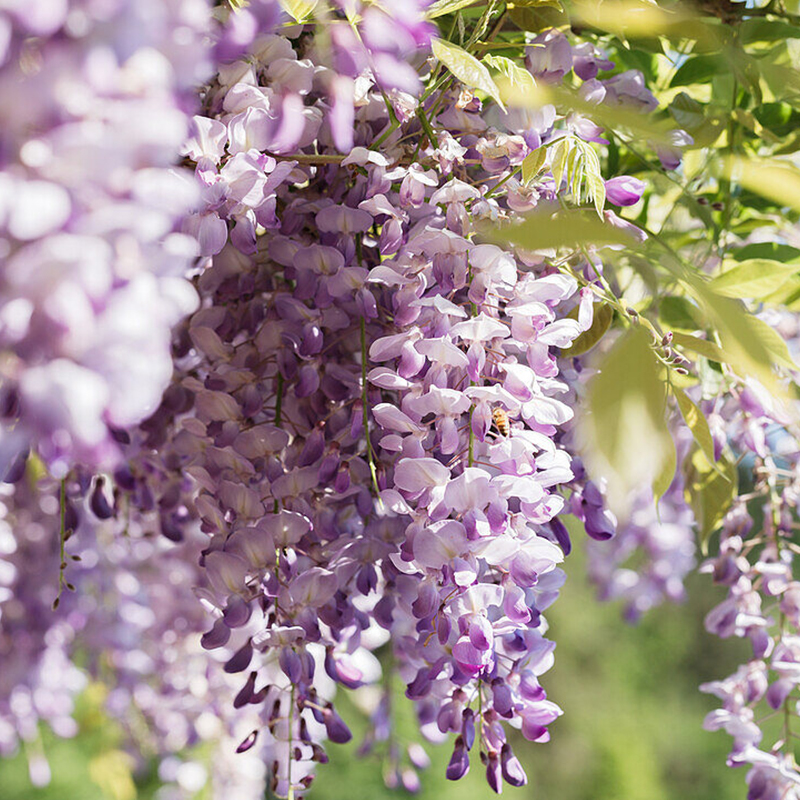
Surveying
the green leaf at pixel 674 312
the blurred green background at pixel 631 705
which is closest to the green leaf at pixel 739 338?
the green leaf at pixel 674 312

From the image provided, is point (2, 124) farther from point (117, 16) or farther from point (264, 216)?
point (264, 216)

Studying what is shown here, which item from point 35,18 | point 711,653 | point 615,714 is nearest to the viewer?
point 35,18

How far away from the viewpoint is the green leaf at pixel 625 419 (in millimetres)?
279

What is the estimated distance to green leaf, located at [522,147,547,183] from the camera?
37 centimetres

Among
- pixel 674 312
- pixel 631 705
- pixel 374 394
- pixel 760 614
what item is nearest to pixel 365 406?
pixel 374 394

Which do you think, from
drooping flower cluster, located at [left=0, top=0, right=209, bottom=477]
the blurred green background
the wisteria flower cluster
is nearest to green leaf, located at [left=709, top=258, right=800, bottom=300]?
the wisteria flower cluster

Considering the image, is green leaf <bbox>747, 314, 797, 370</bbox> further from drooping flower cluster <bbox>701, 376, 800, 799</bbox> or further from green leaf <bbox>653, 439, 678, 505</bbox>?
drooping flower cluster <bbox>701, 376, 800, 799</bbox>

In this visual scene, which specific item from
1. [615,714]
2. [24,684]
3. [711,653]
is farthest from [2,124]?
[711,653]

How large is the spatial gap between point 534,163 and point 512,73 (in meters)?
0.04

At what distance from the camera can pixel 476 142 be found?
0.41m

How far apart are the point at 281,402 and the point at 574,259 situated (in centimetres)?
18

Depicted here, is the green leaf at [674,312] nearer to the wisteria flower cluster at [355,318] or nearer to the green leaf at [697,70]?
the wisteria flower cluster at [355,318]

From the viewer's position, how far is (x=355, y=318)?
47cm

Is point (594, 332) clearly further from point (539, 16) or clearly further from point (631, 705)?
point (631, 705)
